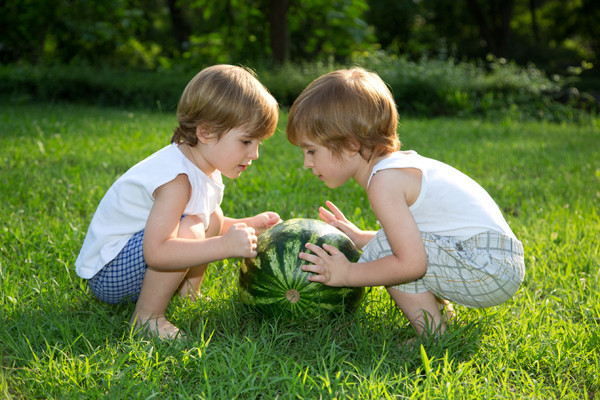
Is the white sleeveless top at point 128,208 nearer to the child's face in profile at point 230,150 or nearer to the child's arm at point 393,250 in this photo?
the child's face in profile at point 230,150

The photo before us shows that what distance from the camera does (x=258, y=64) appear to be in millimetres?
14453

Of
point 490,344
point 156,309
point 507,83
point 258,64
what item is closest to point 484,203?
point 490,344

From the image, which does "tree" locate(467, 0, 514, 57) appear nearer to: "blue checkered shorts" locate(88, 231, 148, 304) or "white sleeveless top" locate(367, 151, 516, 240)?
"white sleeveless top" locate(367, 151, 516, 240)

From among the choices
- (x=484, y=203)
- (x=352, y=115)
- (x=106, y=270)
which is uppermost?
(x=352, y=115)

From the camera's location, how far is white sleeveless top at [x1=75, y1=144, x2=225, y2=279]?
296cm

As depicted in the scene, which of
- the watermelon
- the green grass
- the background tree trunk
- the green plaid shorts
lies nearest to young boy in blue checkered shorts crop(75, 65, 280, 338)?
the watermelon

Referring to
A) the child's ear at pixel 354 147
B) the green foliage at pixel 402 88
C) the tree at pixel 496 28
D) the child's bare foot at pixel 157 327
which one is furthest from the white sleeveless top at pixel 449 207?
the tree at pixel 496 28

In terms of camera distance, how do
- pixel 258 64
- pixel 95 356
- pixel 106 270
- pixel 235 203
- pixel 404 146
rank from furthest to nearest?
pixel 258 64 < pixel 404 146 < pixel 235 203 < pixel 106 270 < pixel 95 356

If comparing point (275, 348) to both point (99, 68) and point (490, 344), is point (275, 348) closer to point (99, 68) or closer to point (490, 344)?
point (490, 344)

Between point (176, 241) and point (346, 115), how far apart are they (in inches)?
42.0

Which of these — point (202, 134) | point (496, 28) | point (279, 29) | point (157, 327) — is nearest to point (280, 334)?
point (157, 327)

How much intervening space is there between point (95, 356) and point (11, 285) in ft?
3.24

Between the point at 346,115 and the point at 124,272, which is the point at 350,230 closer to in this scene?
the point at 346,115

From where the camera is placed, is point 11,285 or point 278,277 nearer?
point 278,277
